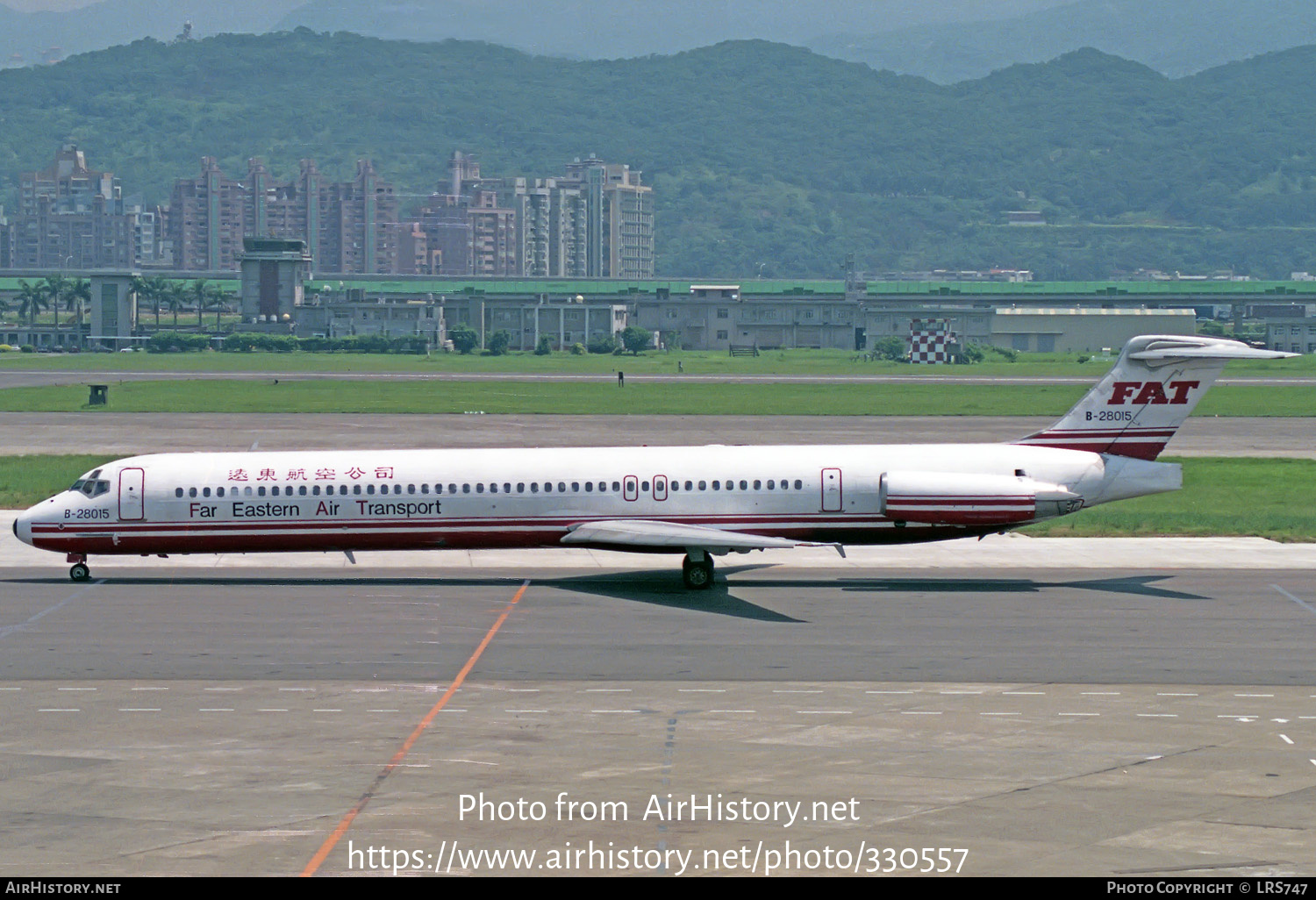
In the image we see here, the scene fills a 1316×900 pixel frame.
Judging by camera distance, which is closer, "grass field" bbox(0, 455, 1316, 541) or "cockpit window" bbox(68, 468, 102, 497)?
"cockpit window" bbox(68, 468, 102, 497)

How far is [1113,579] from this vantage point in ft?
128

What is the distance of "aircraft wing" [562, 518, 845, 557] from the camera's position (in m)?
36.4

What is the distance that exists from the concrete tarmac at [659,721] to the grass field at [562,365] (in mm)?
100653

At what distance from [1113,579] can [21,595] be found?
2479 cm

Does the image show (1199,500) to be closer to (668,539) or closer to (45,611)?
(668,539)

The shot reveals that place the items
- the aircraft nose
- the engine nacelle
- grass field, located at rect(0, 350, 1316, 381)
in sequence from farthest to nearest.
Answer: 1. grass field, located at rect(0, 350, 1316, 381)
2. the aircraft nose
3. the engine nacelle

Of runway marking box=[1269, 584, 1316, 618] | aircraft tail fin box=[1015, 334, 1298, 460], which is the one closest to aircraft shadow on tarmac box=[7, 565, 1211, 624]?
Answer: runway marking box=[1269, 584, 1316, 618]

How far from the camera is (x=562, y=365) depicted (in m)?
163

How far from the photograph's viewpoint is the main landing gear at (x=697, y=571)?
37.3 metres

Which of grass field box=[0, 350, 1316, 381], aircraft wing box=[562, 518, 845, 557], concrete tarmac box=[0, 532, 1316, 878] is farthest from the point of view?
grass field box=[0, 350, 1316, 381]

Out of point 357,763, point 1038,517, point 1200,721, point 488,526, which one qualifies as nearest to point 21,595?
point 488,526

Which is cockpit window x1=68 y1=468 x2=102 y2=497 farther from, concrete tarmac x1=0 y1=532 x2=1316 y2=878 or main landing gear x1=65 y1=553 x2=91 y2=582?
concrete tarmac x1=0 y1=532 x2=1316 y2=878

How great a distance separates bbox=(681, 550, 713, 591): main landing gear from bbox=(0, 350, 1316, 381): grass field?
99075 mm

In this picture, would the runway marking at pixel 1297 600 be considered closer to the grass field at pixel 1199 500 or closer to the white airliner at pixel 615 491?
the white airliner at pixel 615 491
